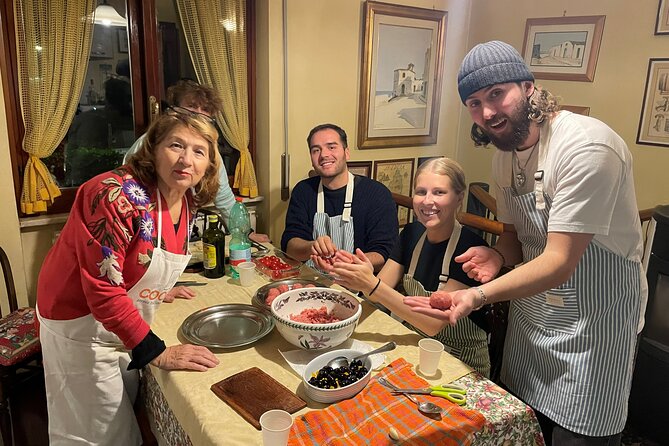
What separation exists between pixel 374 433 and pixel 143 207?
33.2 inches

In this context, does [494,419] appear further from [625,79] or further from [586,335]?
[625,79]

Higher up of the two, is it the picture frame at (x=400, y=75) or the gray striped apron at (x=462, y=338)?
the picture frame at (x=400, y=75)

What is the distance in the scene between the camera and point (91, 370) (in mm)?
1436

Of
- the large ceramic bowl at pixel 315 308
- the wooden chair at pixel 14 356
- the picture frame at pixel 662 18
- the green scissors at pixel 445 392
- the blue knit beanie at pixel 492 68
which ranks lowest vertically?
the wooden chair at pixel 14 356

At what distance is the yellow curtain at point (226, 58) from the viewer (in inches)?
111

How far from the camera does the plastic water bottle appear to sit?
203 centimetres

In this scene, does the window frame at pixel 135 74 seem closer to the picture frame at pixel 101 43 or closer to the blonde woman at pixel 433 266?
the picture frame at pixel 101 43

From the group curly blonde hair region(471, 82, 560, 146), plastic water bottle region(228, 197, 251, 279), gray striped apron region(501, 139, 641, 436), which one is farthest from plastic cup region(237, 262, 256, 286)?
curly blonde hair region(471, 82, 560, 146)

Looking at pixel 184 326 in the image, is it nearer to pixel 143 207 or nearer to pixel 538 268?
pixel 143 207

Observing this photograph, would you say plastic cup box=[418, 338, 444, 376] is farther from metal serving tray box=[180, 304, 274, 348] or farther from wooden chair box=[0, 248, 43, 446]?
wooden chair box=[0, 248, 43, 446]

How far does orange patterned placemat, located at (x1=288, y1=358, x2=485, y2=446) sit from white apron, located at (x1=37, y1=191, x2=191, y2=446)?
612mm

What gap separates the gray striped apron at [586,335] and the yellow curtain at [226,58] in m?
1.99

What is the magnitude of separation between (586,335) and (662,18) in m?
2.27

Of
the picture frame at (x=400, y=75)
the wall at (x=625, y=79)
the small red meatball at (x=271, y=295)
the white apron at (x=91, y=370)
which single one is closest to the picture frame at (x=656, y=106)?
the wall at (x=625, y=79)
